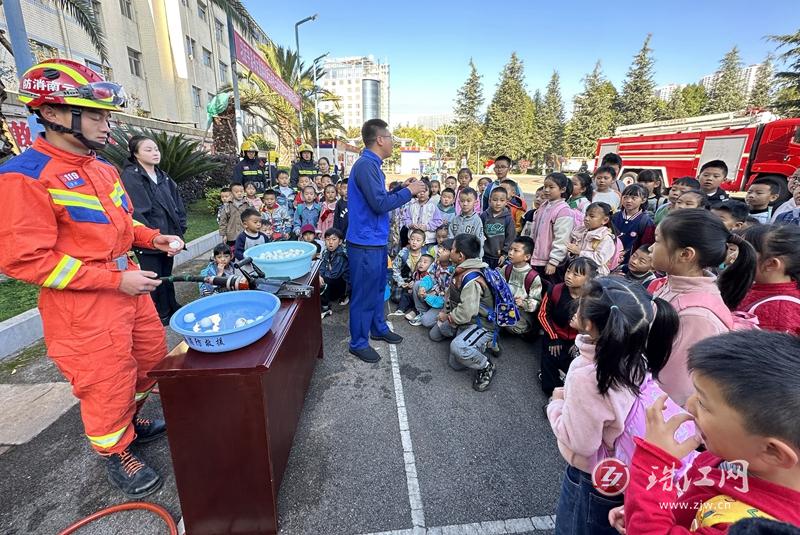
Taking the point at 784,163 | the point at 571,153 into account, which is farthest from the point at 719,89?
the point at 784,163

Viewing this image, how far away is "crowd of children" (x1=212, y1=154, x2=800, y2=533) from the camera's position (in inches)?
32.1

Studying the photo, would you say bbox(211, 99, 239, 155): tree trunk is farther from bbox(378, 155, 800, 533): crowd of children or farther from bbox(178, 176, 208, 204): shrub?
bbox(378, 155, 800, 533): crowd of children

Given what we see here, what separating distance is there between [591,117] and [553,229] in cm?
3523

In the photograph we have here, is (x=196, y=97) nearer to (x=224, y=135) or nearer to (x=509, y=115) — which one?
(x=224, y=135)

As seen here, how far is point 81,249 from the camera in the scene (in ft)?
6.40

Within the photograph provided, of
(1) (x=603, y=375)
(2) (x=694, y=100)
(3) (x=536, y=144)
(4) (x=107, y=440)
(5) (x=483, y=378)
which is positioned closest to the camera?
(1) (x=603, y=375)

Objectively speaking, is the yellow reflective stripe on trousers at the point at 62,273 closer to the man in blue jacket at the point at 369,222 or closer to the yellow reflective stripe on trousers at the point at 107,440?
the yellow reflective stripe on trousers at the point at 107,440

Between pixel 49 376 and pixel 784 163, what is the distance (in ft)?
52.1

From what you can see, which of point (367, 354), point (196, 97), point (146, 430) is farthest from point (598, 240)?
point (196, 97)

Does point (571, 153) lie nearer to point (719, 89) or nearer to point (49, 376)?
point (719, 89)

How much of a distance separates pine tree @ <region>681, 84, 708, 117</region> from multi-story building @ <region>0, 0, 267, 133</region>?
4433 centimetres

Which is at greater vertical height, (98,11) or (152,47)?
(98,11)

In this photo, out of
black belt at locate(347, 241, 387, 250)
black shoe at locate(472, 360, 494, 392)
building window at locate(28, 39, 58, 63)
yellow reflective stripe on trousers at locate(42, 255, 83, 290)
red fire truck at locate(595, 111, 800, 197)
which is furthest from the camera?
building window at locate(28, 39, 58, 63)

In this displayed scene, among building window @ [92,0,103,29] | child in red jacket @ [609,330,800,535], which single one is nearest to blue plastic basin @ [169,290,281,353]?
child in red jacket @ [609,330,800,535]
